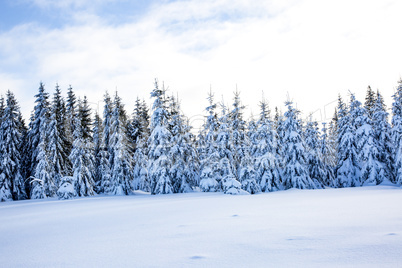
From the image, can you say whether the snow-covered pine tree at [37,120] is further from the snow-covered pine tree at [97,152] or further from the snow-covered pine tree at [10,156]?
the snow-covered pine tree at [97,152]

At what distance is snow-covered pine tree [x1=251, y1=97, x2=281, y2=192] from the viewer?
29141mm

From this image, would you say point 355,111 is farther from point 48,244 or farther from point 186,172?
point 48,244

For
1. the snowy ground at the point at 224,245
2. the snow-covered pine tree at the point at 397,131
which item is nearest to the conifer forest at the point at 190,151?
the snow-covered pine tree at the point at 397,131

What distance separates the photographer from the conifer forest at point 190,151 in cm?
2966

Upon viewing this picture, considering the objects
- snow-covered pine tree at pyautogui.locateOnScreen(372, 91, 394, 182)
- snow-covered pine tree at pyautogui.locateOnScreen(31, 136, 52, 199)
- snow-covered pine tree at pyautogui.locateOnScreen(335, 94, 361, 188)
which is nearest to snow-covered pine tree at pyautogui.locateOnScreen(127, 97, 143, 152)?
snow-covered pine tree at pyautogui.locateOnScreen(31, 136, 52, 199)

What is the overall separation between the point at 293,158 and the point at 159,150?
15227 millimetres

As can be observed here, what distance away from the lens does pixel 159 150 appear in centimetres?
3011

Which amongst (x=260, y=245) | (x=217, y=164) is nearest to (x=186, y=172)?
(x=217, y=164)

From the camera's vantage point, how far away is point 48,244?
6.54 metres

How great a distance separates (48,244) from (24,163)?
37933 millimetres

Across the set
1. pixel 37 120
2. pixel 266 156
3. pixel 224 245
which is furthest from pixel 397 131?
pixel 37 120

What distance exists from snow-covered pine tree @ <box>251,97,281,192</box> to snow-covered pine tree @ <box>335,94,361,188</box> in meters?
9.95

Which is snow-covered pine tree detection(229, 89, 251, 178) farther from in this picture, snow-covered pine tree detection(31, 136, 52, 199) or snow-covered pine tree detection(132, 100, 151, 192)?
snow-covered pine tree detection(31, 136, 52, 199)

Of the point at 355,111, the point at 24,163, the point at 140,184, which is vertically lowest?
the point at 140,184
